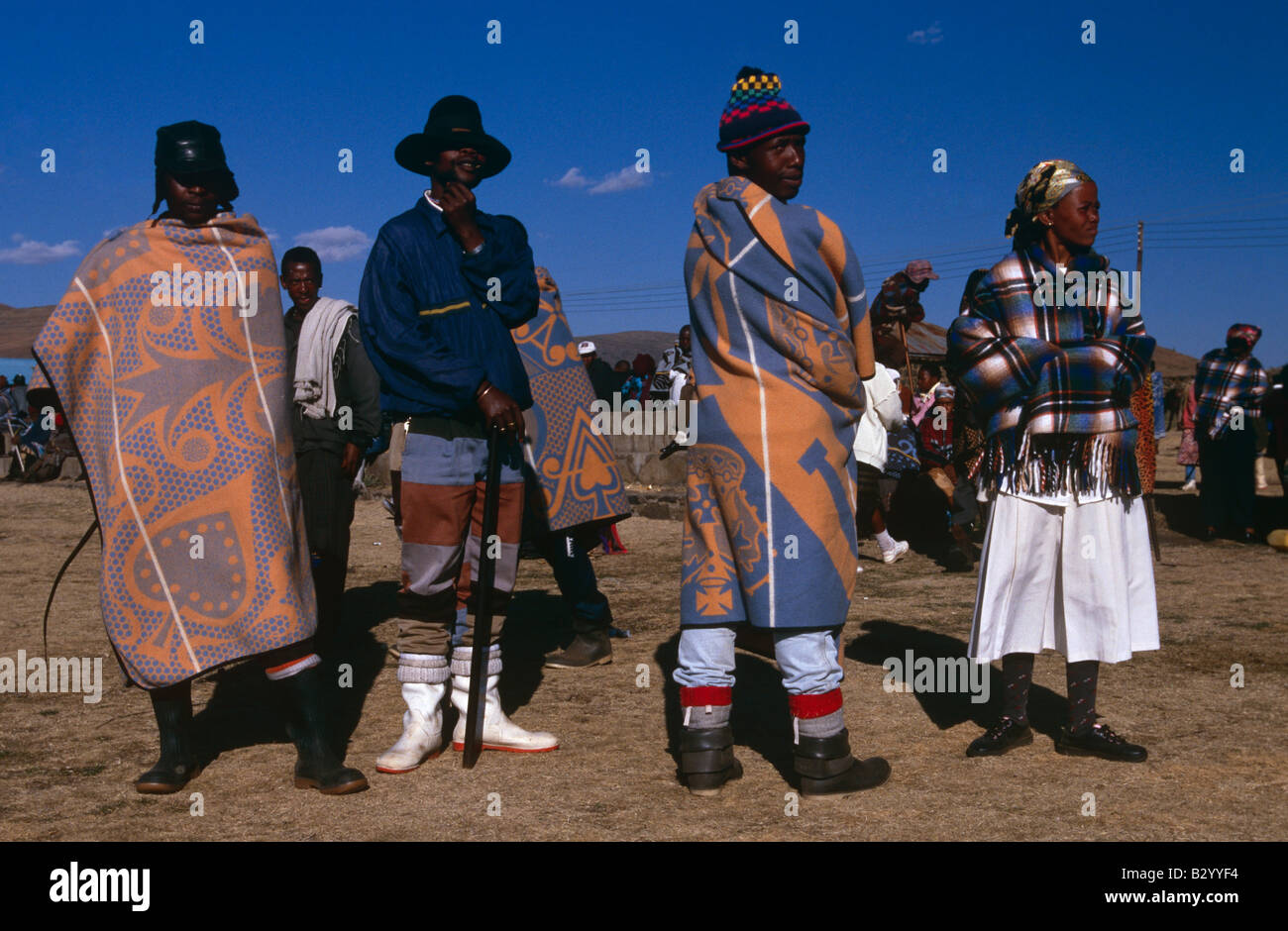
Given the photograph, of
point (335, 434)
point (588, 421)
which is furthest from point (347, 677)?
point (588, 421)

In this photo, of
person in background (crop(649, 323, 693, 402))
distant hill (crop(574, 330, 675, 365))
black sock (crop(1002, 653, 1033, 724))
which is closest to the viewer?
black sock (crop(1002, 653, 1033, 724))

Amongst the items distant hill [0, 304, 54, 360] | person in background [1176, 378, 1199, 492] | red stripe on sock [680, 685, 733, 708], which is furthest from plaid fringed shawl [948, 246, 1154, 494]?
distant hill [0, 304, 54, 360]

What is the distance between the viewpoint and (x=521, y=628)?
6.82 m

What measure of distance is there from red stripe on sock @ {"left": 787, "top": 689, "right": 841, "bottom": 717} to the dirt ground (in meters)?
0.29

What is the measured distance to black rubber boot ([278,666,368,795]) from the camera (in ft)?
12.6

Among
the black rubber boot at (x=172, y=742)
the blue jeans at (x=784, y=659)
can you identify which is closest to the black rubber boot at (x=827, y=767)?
the blue jeans at (x=784, y=659)

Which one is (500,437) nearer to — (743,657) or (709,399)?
(709,399)

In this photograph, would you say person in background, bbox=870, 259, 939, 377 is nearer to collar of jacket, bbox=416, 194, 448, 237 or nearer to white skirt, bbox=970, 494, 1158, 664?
white skirt, bbox=970, 494, 1158, 664

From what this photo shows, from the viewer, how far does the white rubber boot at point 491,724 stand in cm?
430

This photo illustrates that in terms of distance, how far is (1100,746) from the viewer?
13.5 feet

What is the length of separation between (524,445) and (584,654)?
1.42m
